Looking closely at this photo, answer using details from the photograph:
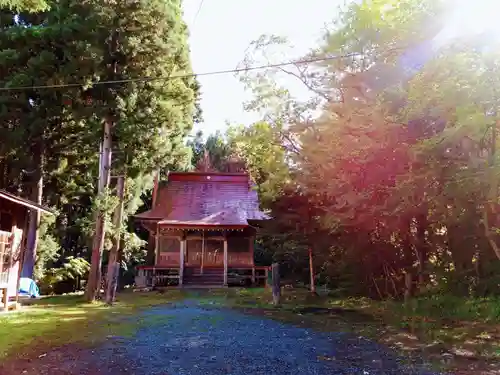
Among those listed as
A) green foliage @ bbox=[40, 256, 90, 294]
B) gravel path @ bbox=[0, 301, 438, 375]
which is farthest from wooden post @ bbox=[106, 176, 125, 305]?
gravel path @ bbox=[0, 301, 438, 375]

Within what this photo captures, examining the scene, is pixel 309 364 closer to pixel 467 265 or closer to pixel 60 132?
pixel 467 265

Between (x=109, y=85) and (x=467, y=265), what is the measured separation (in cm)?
1034

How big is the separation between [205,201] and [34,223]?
740 centimetres

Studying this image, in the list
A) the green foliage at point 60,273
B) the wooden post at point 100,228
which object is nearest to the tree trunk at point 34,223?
the green foliage at point 60,273

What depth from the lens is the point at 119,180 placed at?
14.6 meters

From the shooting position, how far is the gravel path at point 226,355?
4.92 meters

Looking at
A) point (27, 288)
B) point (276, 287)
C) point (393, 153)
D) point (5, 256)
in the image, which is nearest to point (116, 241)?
point (27, 288)

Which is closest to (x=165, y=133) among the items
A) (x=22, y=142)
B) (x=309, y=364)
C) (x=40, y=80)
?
(x=40, y=80)

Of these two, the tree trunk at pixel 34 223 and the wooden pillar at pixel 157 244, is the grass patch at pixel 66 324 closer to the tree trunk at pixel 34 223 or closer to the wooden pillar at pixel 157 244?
the tree trunk at pixel 34 223

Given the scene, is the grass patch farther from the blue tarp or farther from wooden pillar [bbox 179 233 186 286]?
wooden pillar [bbox 179 233 186 286]

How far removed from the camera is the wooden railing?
10.2 m

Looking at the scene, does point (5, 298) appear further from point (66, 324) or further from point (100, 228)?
point (100, 228)

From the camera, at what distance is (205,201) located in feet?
68.3

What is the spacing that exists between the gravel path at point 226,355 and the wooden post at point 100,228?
571cm
